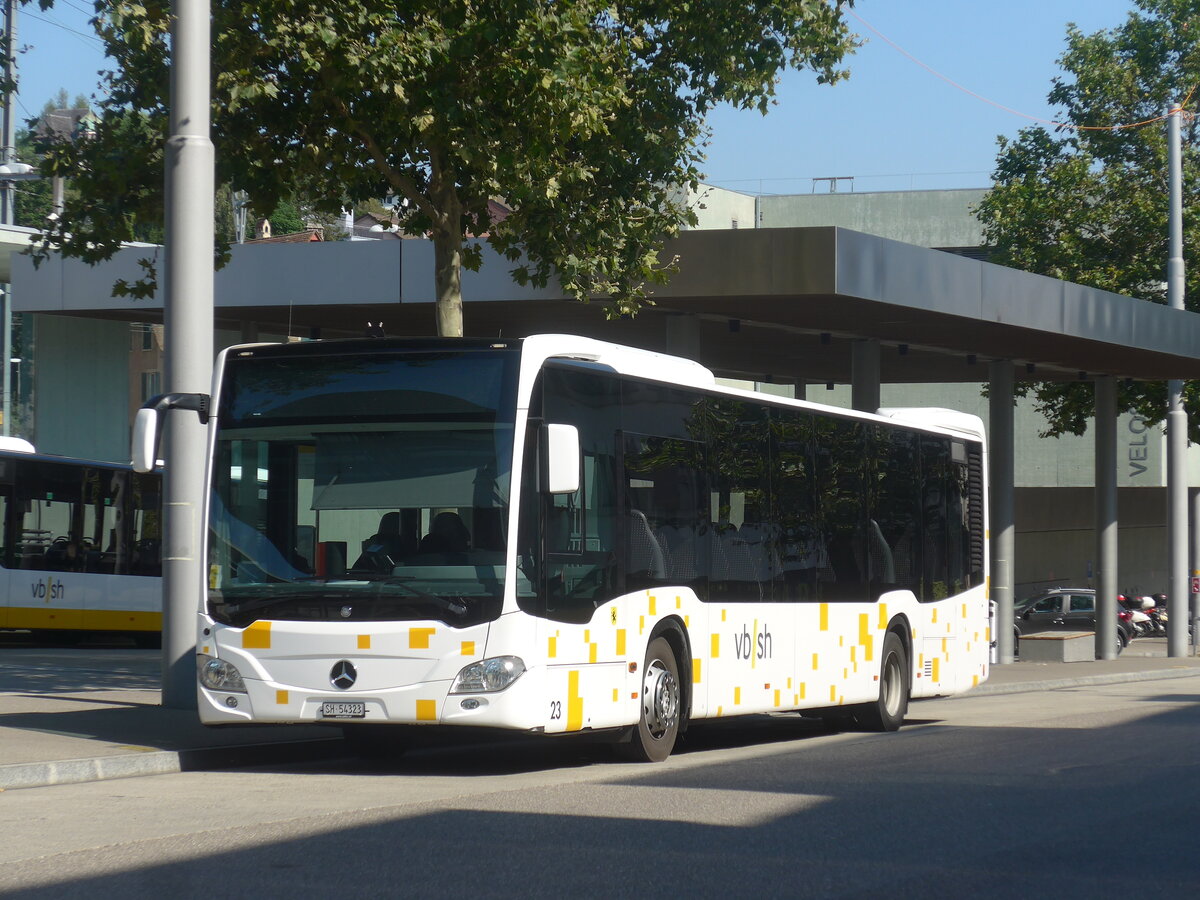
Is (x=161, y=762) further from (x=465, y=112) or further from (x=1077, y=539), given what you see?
(x=1077, y=539)

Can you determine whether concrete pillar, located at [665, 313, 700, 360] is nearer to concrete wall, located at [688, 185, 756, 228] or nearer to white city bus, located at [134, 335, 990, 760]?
white city bus, located at [134, 335, 990, 760]

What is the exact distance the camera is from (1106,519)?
3478 centimetres

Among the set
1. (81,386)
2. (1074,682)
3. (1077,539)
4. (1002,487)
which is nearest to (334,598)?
(1074,682)

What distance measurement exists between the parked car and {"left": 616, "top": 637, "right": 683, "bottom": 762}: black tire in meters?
33.2

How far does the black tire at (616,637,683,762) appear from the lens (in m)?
12.0

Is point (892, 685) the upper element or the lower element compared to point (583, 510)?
lower

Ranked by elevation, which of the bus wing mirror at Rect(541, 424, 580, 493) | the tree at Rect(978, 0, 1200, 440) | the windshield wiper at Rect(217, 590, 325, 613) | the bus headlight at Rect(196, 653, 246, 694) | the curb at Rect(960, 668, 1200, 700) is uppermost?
the tree at Rect(978, 0, 1200, 440)

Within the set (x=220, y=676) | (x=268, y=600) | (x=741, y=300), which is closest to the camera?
(x=268, y=600)

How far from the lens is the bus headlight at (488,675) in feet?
34.9

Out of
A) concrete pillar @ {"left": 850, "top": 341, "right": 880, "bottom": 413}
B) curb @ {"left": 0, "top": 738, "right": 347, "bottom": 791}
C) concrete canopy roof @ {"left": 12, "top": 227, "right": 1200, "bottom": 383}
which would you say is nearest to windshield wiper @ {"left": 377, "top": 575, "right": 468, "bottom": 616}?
curb @ {"left": 0, "top": 738, "right": 347, "bottom": 791}

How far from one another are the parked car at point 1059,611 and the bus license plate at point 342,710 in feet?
116

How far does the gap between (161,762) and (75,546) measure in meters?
17.0

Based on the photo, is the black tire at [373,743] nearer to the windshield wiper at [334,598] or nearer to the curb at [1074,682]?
the windshield wiper at [334,598]

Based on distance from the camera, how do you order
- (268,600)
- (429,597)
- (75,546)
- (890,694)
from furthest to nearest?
1. (75,546)
2. (890,694)
3. (268,600)
4. (429,597)
